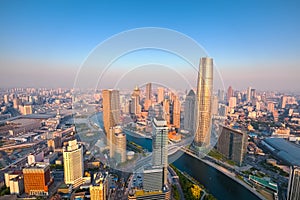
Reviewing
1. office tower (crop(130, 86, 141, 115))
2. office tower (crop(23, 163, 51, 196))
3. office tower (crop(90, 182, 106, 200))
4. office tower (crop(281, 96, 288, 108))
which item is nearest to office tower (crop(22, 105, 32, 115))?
office tower (crop(23, 163, 51, 196))

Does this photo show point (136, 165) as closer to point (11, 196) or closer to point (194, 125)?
point (194, 125)

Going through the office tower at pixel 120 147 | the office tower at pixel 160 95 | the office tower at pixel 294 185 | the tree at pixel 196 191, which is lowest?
the tree at pixel 196 191

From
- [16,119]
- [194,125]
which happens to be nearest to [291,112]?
[194,125]

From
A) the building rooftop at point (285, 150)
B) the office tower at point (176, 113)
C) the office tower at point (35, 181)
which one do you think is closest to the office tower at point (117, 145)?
the office tower at point (176, 113)

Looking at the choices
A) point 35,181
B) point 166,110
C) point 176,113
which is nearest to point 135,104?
point 166,110

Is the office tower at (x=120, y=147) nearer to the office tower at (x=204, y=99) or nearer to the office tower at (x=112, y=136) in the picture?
the office tower at (x=112, y=136)

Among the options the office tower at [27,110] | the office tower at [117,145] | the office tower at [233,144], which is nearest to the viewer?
the office tower at [117,145]
